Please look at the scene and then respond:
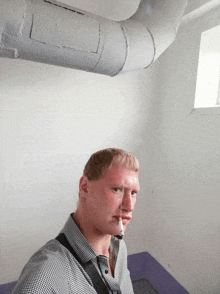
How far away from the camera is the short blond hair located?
0.79 m

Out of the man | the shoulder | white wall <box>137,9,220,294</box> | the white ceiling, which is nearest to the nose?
the man

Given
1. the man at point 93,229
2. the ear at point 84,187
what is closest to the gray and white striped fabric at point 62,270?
the man at point 93,229

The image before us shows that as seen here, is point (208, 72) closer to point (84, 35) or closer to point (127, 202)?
point (84, 35)

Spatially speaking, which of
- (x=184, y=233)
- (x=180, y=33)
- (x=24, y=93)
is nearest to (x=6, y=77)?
(x=24, y=93)

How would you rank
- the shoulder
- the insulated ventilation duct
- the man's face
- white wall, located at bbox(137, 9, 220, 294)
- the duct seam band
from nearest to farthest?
1. the shoulder
2. the man's face
3. the insulated ventilation duct
4. the duct seam band
5. white wall, located at bbox(137, 9, 220, 294)

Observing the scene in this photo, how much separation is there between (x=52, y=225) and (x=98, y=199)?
105 centimetres

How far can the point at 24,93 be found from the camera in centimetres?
150

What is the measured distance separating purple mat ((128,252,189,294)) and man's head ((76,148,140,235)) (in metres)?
1.17

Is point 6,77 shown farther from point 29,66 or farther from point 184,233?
point 184,233

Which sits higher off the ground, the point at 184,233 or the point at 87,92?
the point at 87,92

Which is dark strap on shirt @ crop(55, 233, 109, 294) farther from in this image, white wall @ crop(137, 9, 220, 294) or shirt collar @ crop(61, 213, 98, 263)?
white wall @ crop(137, 9, 220, 294)

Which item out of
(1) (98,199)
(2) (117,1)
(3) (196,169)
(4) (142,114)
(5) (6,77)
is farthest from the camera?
(4) (142,114)

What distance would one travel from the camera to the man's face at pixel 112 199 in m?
0.75

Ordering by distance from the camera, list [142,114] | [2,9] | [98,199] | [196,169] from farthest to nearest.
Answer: [142,114], [196,169], [2,9], [98,199]
